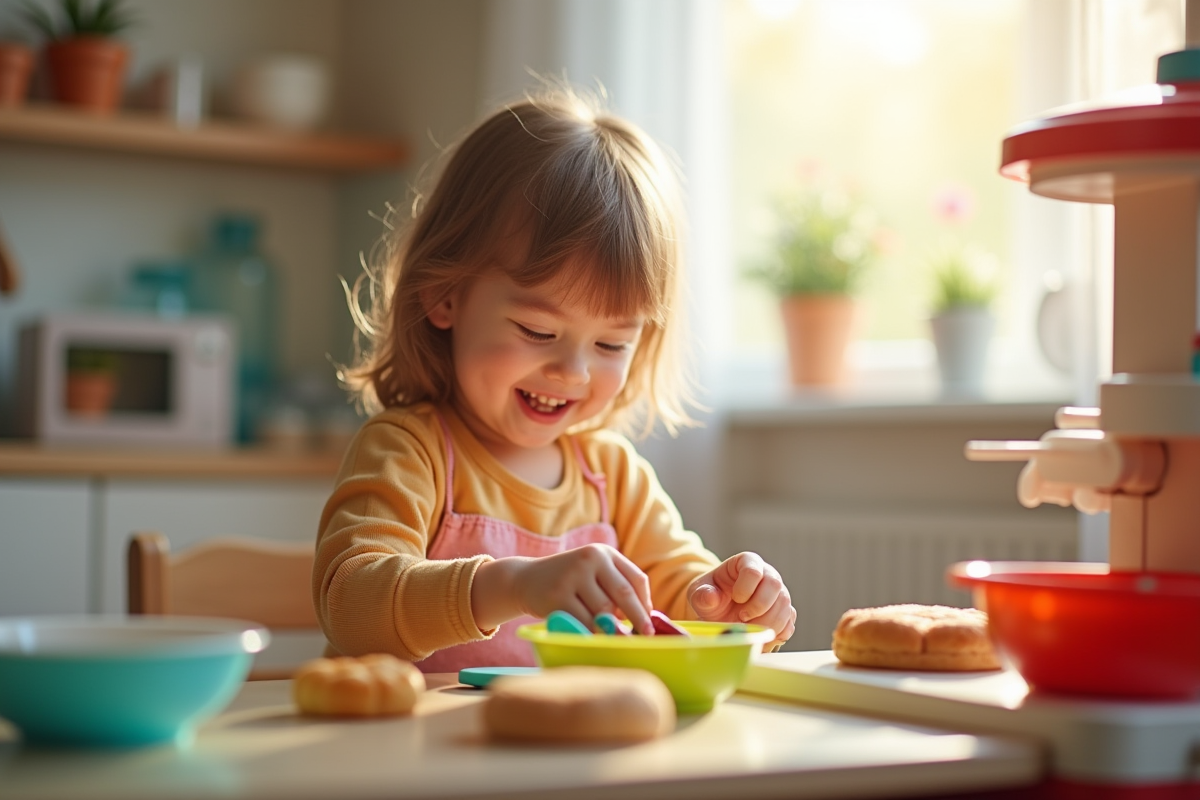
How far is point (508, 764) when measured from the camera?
2.27 feet

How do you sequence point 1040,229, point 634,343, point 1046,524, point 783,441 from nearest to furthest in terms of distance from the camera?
point 634,343 → point 1046,524 → point 1040,229 → point 783,441

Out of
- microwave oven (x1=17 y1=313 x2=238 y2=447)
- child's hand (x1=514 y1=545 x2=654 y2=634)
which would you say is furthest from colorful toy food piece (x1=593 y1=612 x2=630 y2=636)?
microwave oven (x1=17 y1=313 x2=238 y2=447)

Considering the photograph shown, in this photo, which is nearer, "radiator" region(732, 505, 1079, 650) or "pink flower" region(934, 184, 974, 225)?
"radiator" region(732, 505, 1079, 650)

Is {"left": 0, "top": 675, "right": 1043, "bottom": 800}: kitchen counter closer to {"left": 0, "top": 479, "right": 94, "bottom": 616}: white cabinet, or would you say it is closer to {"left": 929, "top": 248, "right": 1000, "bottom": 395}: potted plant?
{"left": 929, "top": 248, "right": 1000, "bottom": 395}: potted plant

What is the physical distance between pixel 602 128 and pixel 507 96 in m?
1.50

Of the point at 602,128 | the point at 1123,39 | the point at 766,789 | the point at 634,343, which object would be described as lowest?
the point at 766,789

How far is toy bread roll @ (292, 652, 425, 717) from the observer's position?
836 millimetres

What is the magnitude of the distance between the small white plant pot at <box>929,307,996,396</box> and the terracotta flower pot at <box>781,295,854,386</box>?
0.79 feet

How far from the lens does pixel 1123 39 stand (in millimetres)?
1839

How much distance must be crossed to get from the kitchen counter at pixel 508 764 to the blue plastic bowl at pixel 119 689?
0.01 metres

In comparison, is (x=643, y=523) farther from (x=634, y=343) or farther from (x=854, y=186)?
(x=854, y=186)

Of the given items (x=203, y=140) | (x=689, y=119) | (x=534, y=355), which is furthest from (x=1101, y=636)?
(x=203, y=140)

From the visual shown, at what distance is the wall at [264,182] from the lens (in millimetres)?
3301

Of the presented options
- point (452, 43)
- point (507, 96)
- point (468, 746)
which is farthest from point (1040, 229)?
point (468, 746)
